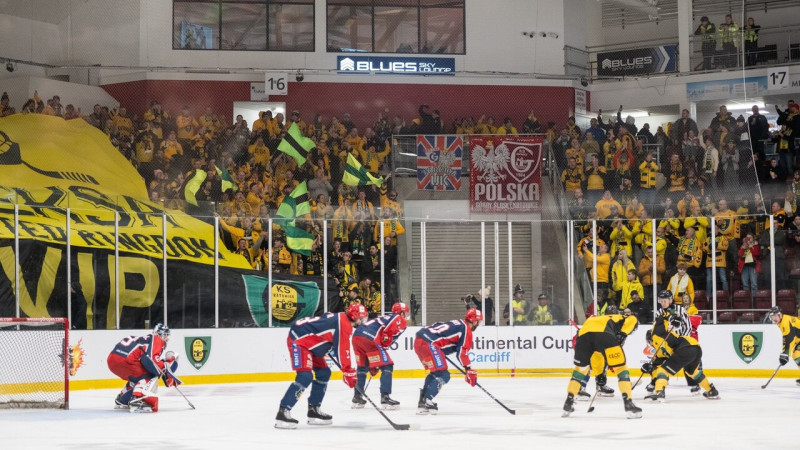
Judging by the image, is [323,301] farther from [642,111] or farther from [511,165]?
[642,111]

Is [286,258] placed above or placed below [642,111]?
below

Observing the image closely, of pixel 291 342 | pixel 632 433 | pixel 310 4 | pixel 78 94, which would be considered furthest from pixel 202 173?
A: pixel 632 433

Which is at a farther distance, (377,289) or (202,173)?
(202,173)

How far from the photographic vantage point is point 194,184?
2181 centimetres

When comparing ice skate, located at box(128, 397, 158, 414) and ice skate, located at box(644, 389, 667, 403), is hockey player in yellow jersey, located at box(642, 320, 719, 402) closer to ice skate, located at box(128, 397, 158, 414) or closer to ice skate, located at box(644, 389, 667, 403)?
ice skate, located at box(644, 389, 667, 403)

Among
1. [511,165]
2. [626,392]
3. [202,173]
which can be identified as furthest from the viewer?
[511,165]

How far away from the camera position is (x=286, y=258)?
1908cm

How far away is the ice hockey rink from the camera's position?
10.8m

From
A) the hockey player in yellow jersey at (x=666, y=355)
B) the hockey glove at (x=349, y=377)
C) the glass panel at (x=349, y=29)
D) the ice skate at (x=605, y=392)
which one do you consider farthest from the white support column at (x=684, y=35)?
the hockey glove at (x=349, y=377)

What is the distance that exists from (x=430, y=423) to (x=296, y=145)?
11995mm

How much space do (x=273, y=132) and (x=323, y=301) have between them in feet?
22.8

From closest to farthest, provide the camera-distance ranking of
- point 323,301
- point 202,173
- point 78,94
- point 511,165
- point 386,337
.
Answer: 1. point 386,337
2. point 323,301
3. point 202,173
4. point 511,165
5. point 78,94

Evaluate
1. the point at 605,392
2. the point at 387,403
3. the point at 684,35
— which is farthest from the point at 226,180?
the point at 684,35

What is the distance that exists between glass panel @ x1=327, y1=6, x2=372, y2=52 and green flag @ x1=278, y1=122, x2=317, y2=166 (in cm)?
477
